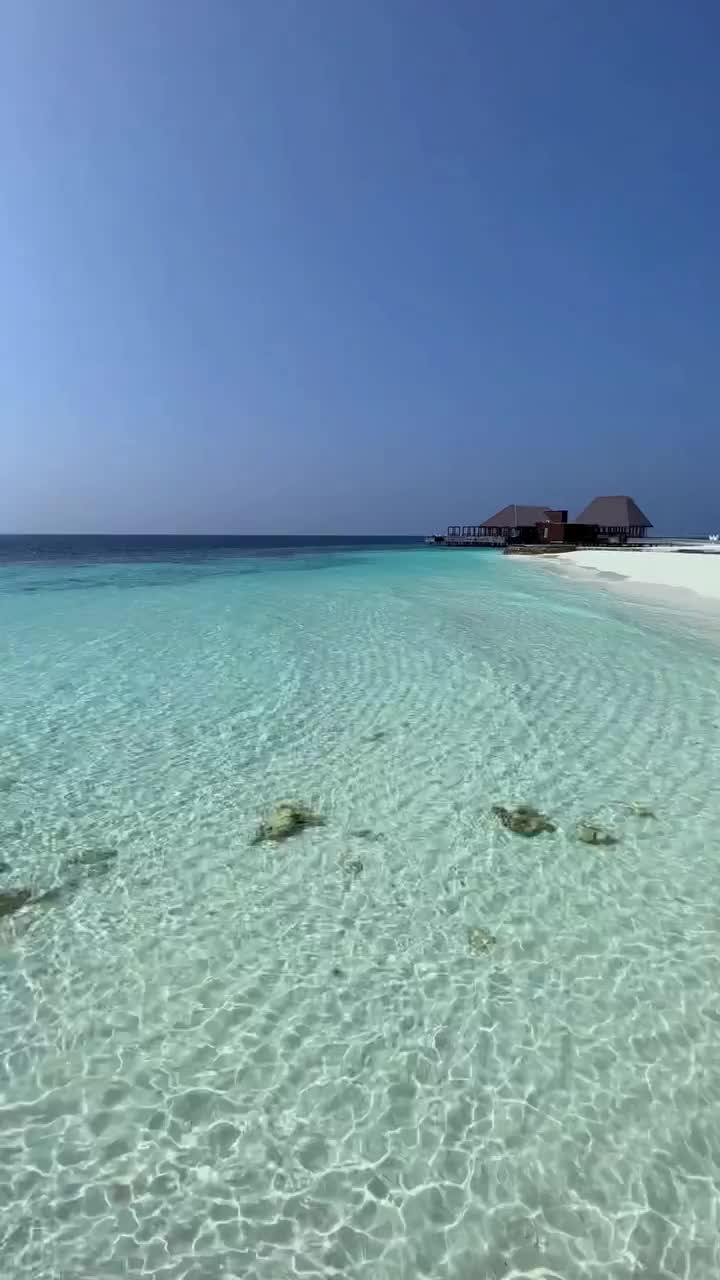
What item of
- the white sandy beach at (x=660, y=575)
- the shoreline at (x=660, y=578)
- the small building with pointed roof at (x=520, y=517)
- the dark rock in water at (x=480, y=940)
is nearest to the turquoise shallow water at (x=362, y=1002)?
the dark rock in water at (x=480, y=940)

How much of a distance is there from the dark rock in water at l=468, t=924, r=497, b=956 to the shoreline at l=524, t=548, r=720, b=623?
15100 millimetres

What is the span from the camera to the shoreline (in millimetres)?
20237

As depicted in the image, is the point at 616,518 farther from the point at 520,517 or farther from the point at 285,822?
the point at 285,822

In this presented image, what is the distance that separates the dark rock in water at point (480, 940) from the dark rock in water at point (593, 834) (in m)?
1.57

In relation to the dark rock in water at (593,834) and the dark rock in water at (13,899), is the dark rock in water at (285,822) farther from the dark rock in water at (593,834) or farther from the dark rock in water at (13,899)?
the dark rock in water at (593,834)

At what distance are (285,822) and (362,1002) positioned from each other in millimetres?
2251

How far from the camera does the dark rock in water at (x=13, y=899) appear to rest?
14.2ft

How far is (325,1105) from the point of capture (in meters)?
2.91

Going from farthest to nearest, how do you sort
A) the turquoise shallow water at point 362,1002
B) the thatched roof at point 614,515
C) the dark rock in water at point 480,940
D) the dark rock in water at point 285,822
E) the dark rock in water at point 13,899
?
the thatched roof at point 614,515 → the dark rock in water at point 285,822 → the dark rock in water at point 13,899 → the dark rock in water at point 480,940 → the turquoise shallow water at point 362,1002

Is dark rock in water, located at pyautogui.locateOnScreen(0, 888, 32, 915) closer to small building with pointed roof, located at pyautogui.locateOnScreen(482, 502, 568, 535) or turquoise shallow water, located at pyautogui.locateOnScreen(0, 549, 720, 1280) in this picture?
turquoise shallow water, located at pyautogui.locateOnScreen(0, 549, 720, 1280)

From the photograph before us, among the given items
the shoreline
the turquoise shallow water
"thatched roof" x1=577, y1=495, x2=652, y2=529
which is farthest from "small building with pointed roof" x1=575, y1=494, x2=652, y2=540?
the turquoise shallow water

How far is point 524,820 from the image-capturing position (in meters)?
5.58

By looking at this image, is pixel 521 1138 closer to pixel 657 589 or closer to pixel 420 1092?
pixel 420 1092

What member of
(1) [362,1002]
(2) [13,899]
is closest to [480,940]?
(1) [362,1002]
